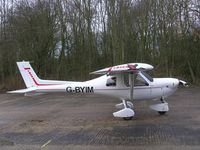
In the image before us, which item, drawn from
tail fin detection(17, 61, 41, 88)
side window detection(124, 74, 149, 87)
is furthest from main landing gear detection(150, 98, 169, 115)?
tail fin detection(17, 61, 41, 88)

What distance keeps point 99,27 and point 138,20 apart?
5.24m

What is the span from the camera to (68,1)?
36688 mm

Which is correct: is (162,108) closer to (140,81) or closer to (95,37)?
(140,81)

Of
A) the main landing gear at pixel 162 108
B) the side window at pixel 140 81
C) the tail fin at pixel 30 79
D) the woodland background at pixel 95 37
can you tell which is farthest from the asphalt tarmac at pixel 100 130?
the woodland background at pixel 95 37

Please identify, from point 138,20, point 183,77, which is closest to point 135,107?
point 183,77

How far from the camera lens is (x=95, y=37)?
124 feet

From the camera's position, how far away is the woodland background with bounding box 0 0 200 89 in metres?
32.0

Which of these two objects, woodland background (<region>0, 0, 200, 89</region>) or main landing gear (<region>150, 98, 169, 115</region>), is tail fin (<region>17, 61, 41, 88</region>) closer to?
main landing gear (<region>150, 98, 169, 115</region>)

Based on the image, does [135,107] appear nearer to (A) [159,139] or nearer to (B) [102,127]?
(B) [102,127]

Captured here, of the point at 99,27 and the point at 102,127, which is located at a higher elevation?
the point at 99,27

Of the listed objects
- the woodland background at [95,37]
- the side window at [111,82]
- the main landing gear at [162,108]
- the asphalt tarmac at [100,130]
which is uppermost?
the woodland background at [95,37]

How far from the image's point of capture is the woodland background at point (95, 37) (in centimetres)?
→ 3197

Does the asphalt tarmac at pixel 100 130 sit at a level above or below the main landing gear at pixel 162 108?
below

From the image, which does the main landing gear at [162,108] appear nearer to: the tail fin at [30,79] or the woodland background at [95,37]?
the tail fin at [30,79]
